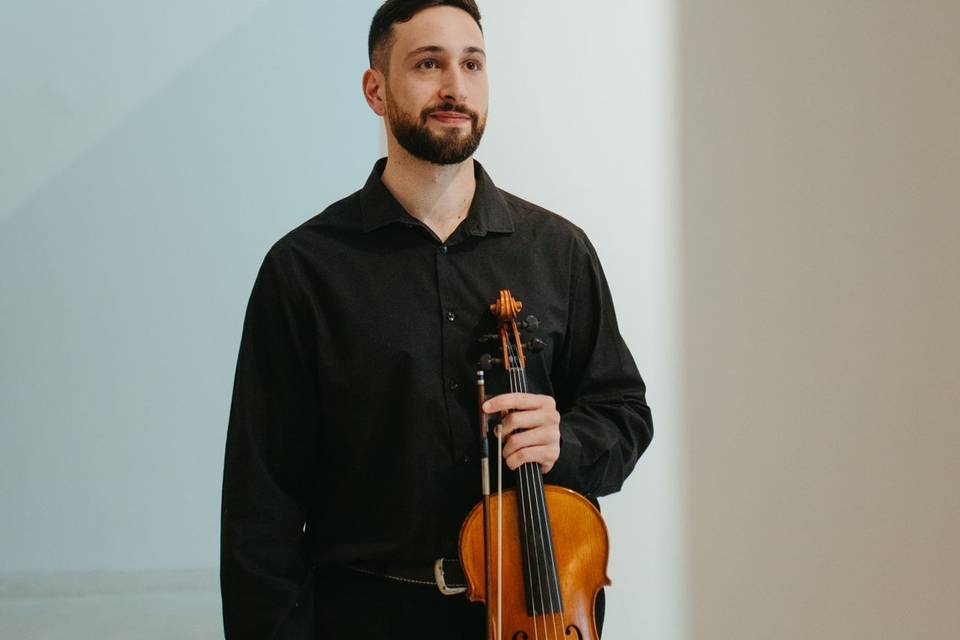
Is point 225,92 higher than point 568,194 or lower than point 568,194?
higher

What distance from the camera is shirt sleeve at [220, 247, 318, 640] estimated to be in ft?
4.05

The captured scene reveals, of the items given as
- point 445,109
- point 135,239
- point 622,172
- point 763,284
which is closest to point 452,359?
point 445,109

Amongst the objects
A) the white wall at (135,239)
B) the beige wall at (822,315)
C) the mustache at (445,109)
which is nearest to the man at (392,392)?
the mustache at (445,109)

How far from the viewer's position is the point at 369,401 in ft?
4.16

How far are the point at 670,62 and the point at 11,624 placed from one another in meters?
1.71

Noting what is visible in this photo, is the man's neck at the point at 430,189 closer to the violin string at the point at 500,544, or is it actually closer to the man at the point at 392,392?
the man at the point at 392,392

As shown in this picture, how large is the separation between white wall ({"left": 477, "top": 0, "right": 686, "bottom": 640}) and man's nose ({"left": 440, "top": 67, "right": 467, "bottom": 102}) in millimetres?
371

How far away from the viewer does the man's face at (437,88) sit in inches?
50.4

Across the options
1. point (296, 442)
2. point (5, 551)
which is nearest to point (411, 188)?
point (296, 442)

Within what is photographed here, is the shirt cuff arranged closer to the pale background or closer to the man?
the man

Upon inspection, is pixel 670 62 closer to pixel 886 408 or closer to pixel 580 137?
pixel 580 137

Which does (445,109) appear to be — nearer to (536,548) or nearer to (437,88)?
(437,88)

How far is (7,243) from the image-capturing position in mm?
2432

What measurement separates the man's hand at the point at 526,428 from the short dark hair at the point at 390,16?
46cm
